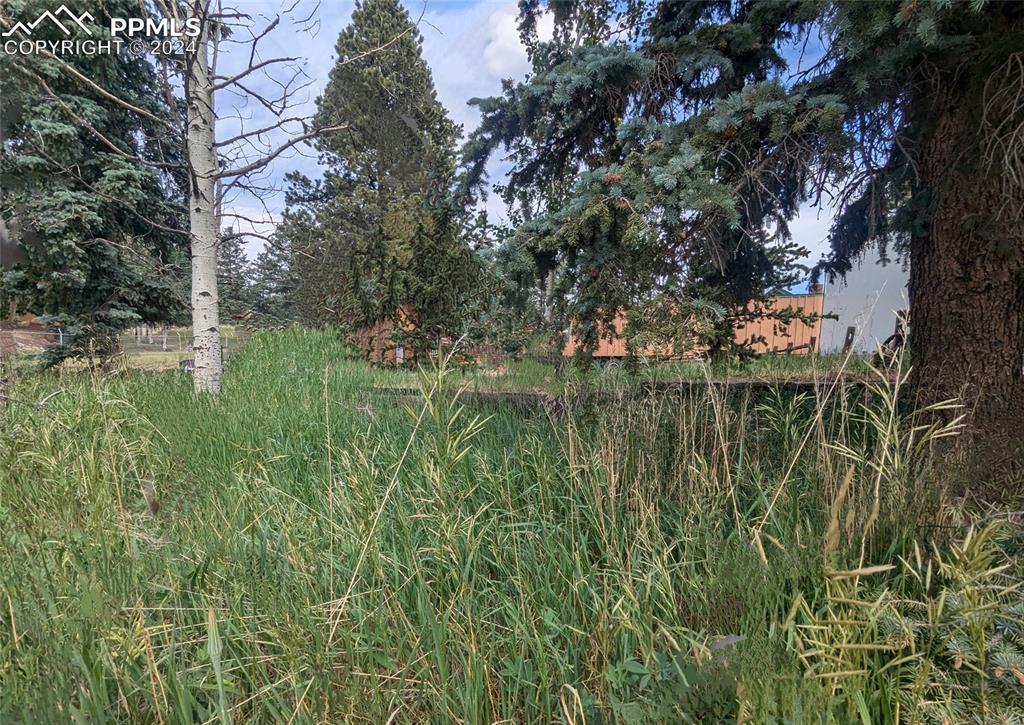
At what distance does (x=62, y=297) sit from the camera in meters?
8.61

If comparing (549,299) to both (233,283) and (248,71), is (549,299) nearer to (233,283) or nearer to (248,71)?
(248,71)

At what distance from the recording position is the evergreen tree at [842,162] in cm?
238

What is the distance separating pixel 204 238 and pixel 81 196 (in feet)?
17.1

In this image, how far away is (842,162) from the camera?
2805mm

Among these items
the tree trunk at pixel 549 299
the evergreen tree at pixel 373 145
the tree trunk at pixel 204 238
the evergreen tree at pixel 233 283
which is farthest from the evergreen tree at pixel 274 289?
the tree trunk at pixel 549 299

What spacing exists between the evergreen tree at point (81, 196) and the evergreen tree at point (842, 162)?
22.9 ft

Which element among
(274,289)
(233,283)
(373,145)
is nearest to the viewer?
(373,145)

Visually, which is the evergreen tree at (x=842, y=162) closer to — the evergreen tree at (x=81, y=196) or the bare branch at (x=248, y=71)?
the bare branch at (x=248, y=71)

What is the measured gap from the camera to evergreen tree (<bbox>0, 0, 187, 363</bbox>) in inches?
307

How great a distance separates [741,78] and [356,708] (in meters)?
4.08

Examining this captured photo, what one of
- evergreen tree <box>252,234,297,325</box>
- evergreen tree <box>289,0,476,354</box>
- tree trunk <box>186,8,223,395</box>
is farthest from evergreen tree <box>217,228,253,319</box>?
tree trunk <box>186,8,223,395</box>

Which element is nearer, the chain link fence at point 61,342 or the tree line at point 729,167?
the tree line at point 729,167

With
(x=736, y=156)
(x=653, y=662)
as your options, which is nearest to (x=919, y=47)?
(x=736, y=156)

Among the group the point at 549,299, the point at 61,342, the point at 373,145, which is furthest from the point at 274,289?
the point at 549,299
